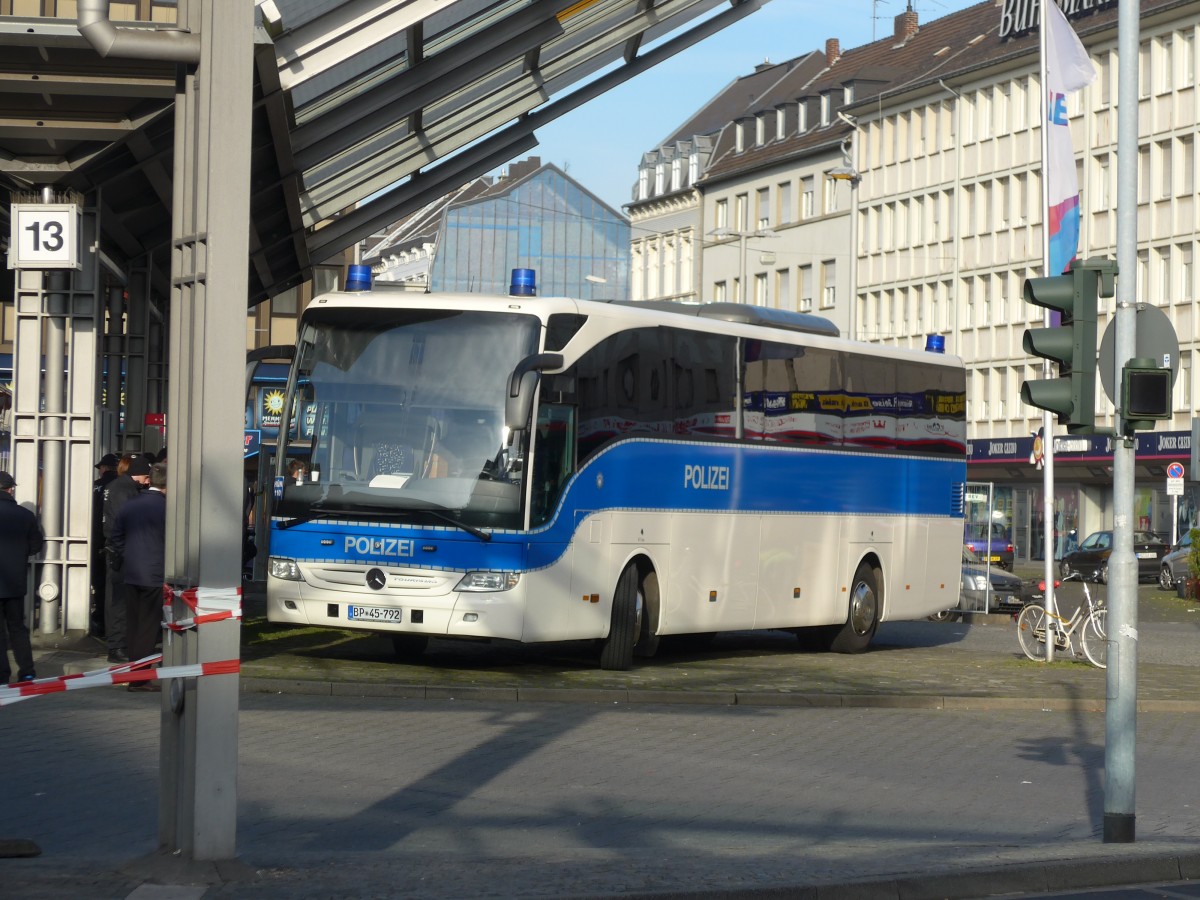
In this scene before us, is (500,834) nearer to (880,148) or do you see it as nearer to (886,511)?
(886,511)

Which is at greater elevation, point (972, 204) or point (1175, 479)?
point (972, 204)

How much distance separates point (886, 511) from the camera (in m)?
23.3

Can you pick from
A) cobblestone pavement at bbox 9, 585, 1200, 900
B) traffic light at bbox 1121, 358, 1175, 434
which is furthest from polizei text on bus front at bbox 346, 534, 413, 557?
traffic light at bbox 1121, 358, 1175, 434

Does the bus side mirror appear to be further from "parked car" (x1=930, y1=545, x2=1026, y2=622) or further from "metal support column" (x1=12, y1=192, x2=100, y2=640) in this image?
"parked car" (x1=930, y1=545, x2=1026, y2=622)

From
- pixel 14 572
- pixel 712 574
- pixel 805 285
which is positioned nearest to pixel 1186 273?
pixel 805 285

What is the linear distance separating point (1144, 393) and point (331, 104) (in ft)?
31.8

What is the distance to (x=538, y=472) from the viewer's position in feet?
56.4

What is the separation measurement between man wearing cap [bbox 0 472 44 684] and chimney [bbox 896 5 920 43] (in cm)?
7422

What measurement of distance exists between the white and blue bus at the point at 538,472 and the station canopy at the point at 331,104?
1818 millimetres

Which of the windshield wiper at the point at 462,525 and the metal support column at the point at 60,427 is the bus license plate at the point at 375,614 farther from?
the metal support column at the point at 60,427

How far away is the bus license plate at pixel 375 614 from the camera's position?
17.2 meters

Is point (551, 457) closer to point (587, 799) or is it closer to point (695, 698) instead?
point (695, 698)

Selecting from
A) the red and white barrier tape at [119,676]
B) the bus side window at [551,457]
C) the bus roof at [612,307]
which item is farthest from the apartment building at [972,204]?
the red and white barrier tape at [119,676]

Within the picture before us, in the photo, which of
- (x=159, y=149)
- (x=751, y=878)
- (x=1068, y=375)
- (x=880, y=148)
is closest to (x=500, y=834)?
(x=751, y=878)
